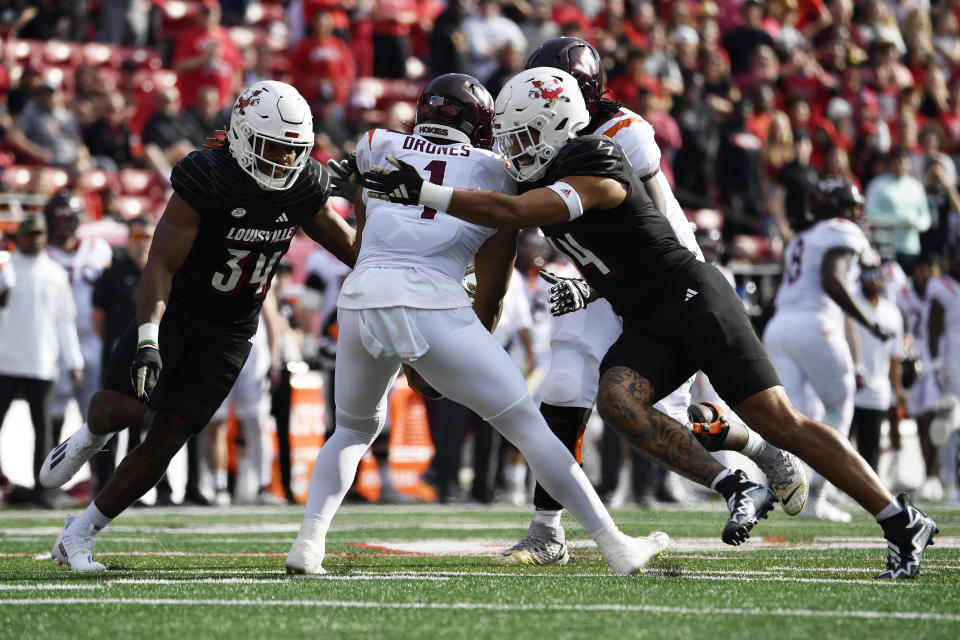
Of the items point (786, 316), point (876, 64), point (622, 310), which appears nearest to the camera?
point (622, 310)

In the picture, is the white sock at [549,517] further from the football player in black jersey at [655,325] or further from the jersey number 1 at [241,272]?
the jersey number 1 at [241,272]

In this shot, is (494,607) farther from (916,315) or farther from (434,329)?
(916,315)

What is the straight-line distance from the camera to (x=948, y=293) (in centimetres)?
1267

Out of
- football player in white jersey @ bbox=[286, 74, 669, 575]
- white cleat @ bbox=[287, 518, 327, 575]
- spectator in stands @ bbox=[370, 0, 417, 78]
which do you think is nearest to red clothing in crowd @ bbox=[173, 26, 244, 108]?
spectator in stands @ bbox=[370, 0, 417, 78]

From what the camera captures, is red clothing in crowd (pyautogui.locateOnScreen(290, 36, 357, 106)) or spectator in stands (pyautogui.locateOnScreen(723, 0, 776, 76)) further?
spectator in stands (pyautogui.locateOnScreen(723, 0, 776, 76))

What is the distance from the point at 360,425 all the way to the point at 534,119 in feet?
4.22

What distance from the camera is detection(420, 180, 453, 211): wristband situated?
4766mm

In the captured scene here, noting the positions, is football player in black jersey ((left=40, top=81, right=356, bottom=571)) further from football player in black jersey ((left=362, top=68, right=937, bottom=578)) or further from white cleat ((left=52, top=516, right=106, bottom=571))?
football player in black jersey ((left=362, top=68, right=937, bottom=578))

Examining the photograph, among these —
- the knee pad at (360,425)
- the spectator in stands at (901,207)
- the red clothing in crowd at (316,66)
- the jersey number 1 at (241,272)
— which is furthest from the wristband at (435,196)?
the spectator in stands at (901,207)

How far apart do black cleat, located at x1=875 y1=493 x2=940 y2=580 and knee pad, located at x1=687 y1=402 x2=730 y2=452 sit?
0.83m

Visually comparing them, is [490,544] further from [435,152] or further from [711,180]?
[711,180]

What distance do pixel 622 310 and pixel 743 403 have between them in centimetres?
60

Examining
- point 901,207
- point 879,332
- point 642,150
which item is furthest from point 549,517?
point 901,207

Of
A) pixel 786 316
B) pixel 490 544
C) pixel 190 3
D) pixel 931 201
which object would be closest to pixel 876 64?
pixel 931 201
